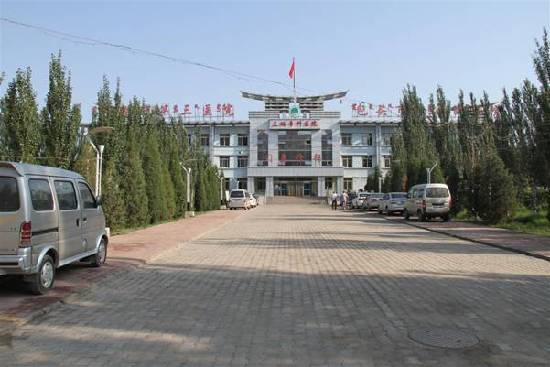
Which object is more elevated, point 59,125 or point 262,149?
point 262,149

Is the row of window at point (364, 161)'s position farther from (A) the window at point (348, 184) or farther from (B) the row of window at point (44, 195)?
(B) the row of window at point (44, 195)

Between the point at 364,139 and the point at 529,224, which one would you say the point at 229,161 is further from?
the point at 529,224

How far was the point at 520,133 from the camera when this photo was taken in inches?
1563

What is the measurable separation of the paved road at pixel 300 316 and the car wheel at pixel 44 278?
524mm

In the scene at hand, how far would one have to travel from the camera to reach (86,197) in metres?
10.5

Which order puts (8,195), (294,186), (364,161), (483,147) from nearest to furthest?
(8,195)
(483,147)
(364,161)
(294,186)

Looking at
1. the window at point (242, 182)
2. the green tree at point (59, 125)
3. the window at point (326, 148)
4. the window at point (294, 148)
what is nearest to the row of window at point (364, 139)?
the window at point (326, 148)

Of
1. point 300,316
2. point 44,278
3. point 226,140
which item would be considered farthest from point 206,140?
point 300,316

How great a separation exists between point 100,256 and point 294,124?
78.4m

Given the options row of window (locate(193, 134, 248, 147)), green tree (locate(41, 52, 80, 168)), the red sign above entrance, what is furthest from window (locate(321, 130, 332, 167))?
green tree (locate(41, 52, 80, 168))

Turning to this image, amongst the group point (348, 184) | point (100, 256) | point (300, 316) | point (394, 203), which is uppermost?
point (348, 184)

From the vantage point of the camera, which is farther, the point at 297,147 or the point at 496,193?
the point at 297,147

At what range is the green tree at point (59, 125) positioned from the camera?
19297 mm

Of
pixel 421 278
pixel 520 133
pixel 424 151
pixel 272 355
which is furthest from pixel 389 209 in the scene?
pixel 272 355
